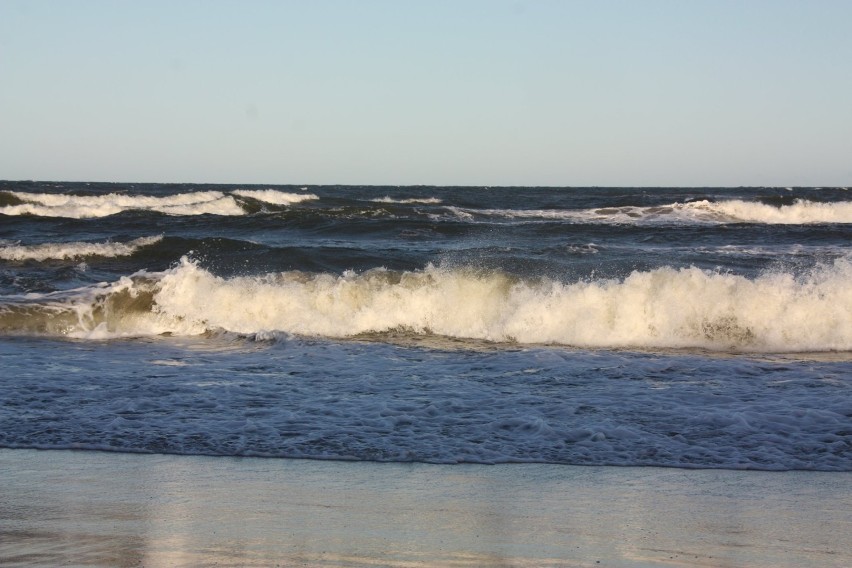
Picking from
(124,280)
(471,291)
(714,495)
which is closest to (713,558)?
(714,495)

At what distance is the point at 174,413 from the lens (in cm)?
A: 607

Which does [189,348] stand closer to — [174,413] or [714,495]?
[174,413]

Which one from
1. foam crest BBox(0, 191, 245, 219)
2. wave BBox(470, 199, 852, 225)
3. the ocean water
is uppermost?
wave BBox(470, 199, 852, 225)

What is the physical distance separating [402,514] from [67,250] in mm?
14057

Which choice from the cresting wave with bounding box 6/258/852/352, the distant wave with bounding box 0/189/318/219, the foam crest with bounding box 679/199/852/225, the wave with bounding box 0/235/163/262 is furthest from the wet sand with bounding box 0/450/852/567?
the foam crest with bounding box 679/199/852/225

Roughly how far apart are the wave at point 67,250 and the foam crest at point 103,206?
39.6ft

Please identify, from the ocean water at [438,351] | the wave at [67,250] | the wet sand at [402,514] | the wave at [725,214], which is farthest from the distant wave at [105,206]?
the wet sand at [402,514]

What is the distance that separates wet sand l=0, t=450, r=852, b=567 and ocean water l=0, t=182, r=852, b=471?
31 cm

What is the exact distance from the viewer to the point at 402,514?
406cm

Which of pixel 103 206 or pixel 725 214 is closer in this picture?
pixel 725 214

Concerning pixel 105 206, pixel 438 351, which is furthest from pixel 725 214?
pixel 438 351

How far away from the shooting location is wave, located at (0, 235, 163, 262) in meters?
16.3

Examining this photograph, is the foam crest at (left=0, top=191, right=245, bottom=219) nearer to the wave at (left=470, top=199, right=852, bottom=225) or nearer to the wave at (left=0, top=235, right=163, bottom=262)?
the wave at (left=470, top=199, right=852, bottom=225)

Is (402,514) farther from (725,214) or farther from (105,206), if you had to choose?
(105,206)
